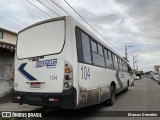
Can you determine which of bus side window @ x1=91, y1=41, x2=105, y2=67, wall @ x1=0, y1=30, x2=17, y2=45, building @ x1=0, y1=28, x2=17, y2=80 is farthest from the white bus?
wall @ x1=0, y1=30, x2=17, y2=45

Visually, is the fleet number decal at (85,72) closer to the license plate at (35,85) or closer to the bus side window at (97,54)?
the bus side window at (97,54)

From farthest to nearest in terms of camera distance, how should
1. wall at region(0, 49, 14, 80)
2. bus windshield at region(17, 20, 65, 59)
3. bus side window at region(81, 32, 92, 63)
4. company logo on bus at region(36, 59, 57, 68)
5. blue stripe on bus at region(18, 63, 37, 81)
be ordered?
wall at region(0, 49, 14, 80) → bus side window at region(81, 32, 92, 63) → blue stripe on bus at region(18, 63, 37, 81) → bus windshield at region(17, 20, 65, 59) → company logo on bus at region(36, 59, 57, 68)

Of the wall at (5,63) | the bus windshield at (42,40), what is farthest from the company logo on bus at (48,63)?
the wall at (5,63)

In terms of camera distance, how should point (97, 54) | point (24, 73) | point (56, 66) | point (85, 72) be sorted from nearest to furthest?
point (56, 66), point (85, 72), point (24, 73), point (97, 54)

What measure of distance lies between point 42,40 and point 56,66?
1.06 m

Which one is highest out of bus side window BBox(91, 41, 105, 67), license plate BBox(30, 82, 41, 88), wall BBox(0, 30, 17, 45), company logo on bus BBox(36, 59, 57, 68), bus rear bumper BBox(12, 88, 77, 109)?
wall BBox(0, 30, 17, 45)

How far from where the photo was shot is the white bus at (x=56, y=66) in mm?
5273

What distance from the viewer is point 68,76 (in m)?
5.26

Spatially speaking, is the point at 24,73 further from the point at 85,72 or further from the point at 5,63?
the point at 5,63

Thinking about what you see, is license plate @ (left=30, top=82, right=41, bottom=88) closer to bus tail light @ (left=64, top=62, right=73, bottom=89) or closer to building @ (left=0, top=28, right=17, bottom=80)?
bus tail light @ (left=64, top=62, right=73, bottom=89)

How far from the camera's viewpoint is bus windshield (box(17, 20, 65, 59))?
5641mm

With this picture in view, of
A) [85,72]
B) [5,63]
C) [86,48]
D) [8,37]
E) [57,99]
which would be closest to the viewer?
[57,99]

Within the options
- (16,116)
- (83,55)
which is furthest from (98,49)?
(16,116)

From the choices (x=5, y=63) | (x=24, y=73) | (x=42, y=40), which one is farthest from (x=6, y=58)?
(x=42, y=40)
